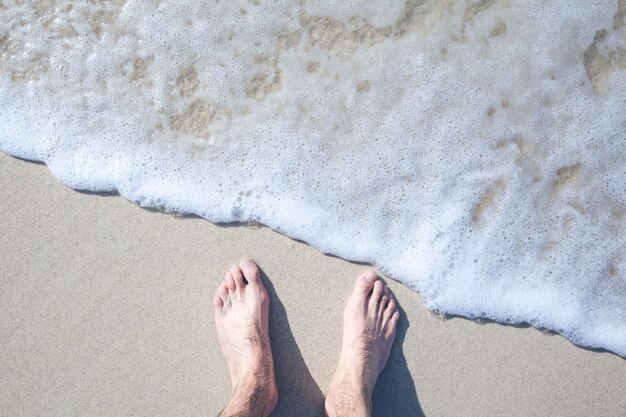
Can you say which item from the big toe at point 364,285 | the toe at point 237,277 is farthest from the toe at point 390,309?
the toe at point 237,277

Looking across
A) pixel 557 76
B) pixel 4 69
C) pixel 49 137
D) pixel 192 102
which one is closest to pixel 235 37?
pixel 192 102

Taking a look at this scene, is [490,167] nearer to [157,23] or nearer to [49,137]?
[157,23]

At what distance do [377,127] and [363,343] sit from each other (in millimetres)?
963

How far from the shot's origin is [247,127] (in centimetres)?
210

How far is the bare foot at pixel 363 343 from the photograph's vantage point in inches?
73.4

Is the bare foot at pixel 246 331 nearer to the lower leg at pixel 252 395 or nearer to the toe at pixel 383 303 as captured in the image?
the lower leg at pixel 252 395

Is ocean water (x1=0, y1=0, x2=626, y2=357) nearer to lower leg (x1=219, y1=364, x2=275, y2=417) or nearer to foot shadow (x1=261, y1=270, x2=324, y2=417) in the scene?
foot shadow (x1=261, y1=270, x2=324, y2=417)

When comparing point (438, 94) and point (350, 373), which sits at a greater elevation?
point (438, 94)

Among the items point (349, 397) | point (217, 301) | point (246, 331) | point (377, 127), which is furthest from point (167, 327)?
point (377, 127)

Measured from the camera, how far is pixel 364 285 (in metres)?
1.97

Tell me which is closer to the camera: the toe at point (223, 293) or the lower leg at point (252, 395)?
the lower leg at point (252, 395)

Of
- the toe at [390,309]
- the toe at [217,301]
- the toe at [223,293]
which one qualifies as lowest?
the toe at [217,301]

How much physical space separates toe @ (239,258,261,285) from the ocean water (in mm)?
194

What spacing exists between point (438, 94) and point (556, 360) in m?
1.26
